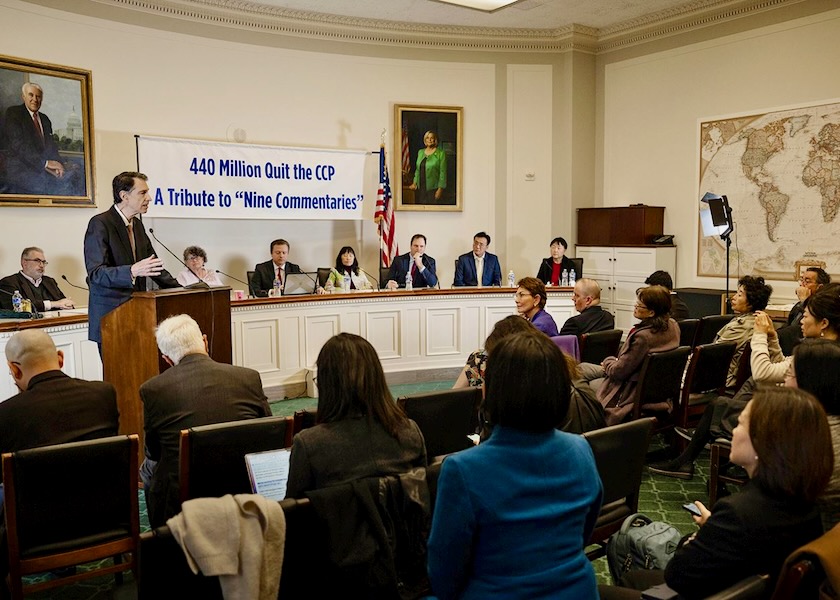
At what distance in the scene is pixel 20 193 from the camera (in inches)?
272

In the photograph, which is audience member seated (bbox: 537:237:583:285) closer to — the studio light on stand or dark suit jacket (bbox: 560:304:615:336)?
the studio light on stand

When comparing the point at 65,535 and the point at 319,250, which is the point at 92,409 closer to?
the point at 65,535

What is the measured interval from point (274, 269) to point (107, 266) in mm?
4076

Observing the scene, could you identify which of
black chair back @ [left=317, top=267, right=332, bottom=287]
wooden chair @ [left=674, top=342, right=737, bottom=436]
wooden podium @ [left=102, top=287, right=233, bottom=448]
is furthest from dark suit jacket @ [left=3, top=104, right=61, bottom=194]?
wooden chair @ [left=674, top=342, right=737, bottom=436]

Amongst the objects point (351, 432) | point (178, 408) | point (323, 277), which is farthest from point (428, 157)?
point (351, 432)

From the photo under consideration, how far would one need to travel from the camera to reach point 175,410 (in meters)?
2.88

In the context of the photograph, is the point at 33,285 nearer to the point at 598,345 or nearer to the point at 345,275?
the point at 345,275

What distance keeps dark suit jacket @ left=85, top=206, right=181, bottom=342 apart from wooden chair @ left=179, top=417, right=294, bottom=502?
5.41 feet

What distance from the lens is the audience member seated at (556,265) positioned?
9133 mm

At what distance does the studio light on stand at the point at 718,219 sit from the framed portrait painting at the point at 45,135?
6.83 m

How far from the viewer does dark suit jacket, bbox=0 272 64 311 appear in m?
6.45

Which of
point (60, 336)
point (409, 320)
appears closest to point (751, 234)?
point (409, 320)

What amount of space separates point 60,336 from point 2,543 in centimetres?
317

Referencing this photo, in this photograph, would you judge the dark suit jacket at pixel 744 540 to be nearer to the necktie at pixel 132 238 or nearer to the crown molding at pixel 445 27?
the necktie at pixel 132 238
